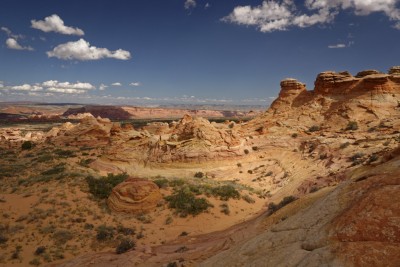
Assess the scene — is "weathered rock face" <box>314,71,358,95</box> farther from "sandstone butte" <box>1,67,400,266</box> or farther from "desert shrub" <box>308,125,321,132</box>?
"desert shrub" <box>308,125,321,132</box>

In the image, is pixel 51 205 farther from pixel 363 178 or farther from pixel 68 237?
pixel 363 178

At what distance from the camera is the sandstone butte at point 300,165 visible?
Answer: 18.5ft

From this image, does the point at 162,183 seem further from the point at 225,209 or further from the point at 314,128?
the point at 314,128

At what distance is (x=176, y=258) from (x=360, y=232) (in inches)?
267

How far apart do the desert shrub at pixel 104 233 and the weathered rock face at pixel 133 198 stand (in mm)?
2154

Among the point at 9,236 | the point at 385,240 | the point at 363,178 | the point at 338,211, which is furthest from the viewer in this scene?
the point at 9,236

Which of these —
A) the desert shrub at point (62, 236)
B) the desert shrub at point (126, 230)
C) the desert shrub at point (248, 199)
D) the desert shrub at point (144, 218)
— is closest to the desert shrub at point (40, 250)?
the desert shrub at point (62, 236)

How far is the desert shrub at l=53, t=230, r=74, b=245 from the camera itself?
13606 millimetres

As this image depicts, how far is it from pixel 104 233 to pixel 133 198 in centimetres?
343

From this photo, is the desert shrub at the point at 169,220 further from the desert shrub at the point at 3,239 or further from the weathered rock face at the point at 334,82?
the weathered rock face at the point at 334,82

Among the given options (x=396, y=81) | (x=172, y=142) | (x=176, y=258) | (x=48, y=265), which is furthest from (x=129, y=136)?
(x=396, y=81)

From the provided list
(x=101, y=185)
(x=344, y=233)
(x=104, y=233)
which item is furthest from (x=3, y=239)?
(x=344, y=233)

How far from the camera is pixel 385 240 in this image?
16.6 feet

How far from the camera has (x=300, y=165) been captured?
86.7ft
